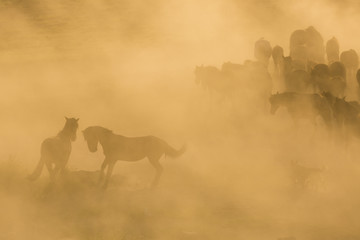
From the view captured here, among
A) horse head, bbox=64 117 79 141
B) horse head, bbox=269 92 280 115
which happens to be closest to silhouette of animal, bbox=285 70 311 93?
horse head, bbox=269 92 280 115

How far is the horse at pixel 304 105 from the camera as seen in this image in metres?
12.3

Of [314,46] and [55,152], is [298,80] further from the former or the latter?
[55,152]

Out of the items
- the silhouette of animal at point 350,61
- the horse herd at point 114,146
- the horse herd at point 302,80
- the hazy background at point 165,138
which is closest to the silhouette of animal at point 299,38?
the horse herd at point 302,80

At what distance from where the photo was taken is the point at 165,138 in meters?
12.9

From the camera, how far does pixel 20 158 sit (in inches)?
460

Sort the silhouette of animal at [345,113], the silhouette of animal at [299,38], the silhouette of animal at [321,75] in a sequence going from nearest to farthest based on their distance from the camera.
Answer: the silhouette of animal at [345,113], the silhouette of animal at [321,75], the silhouette of animal at [299,38]

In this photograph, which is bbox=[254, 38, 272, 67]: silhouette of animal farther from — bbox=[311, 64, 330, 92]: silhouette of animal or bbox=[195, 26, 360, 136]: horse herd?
bbox=[311, 64, 330, 92]: silhouette of animal

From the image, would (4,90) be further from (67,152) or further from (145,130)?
(67,152)

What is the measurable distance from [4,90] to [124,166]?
651 cm

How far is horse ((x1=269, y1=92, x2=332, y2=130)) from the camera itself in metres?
12.3

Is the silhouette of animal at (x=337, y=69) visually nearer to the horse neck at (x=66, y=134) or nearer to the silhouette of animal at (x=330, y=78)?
the silhouette of animal at (x=330, y=78)

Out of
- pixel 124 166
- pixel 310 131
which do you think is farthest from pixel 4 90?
pixel 310 131

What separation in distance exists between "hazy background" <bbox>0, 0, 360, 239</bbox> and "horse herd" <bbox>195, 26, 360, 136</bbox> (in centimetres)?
41

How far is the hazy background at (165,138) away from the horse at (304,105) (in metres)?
0.38
